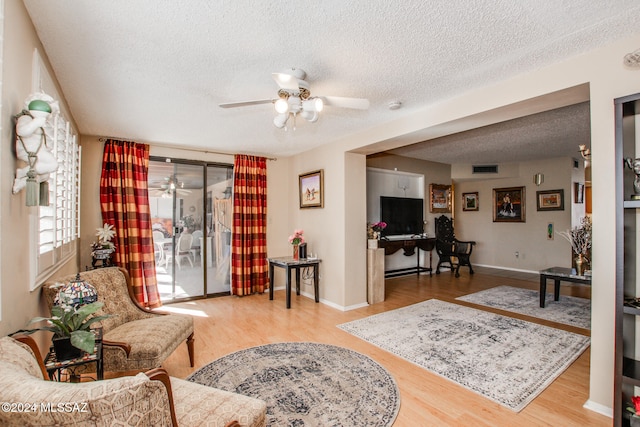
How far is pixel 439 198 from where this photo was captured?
722 centimetres

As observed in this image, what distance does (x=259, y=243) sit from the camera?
5371 mm

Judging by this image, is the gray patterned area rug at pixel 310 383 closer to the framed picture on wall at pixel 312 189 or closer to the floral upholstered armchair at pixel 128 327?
the floral upholstered armchair at pixel 128 327

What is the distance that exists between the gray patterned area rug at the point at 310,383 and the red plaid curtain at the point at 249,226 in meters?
2.27

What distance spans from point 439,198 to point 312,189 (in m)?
3.68

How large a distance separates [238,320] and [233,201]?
2.05m

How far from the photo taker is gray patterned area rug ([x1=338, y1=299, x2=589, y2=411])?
2.42 m

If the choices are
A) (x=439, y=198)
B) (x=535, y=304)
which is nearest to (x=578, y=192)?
(x=439, y=198)

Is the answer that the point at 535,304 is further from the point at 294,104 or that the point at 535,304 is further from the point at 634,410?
the point at 294,104

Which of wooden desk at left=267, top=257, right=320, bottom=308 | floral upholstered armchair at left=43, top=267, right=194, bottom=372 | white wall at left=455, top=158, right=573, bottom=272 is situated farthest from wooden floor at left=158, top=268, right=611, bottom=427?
white wall at left=455, top=158, right=573, bottom=272

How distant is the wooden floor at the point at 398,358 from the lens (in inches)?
80.0

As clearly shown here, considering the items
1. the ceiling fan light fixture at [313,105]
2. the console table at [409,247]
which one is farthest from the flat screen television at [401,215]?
the ceiling fan light fixture at [313,105]

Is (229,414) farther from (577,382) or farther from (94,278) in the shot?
(577,382)

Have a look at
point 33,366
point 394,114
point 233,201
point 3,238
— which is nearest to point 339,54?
point 394,114

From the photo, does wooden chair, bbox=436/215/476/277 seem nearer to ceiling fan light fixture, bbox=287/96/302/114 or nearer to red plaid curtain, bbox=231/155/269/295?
red plaid curtain, bbox=231/155/269/295
